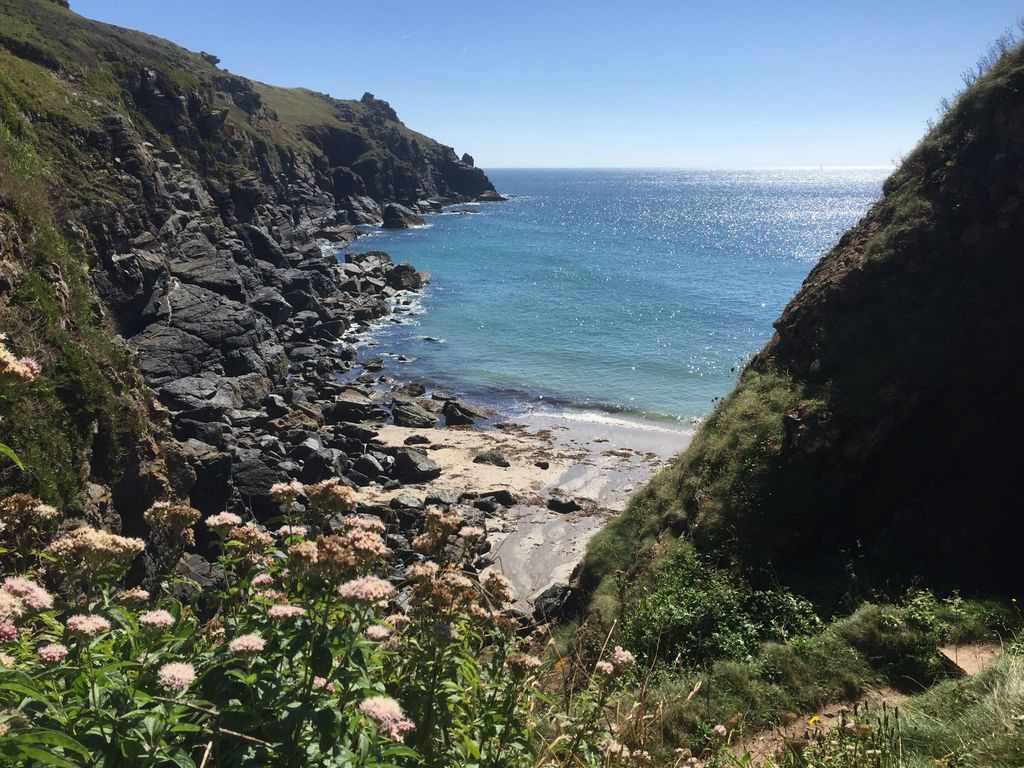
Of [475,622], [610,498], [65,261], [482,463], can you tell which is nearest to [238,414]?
[482,463]

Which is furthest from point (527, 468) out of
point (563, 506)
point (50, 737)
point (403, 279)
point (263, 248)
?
point (403, 279)

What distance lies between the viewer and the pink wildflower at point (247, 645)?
11.3ft

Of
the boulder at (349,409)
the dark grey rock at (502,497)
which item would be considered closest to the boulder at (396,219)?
the boulder at (349,409)

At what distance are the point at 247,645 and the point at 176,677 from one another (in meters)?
0.42

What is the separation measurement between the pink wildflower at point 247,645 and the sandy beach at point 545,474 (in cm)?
Result: 1538

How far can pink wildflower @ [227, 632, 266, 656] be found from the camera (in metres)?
3.44

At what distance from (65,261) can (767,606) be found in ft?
61.2

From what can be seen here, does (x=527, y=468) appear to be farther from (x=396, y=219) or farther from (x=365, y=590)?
(x=396, y=219)

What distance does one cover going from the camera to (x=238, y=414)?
96.7 ft

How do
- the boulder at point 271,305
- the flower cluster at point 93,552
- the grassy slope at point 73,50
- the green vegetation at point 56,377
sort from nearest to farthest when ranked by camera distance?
the flower cluster at point 93,552, the green vegetation at point 56,377, the boulder at point 271,305, the grassy slope at point 73,50

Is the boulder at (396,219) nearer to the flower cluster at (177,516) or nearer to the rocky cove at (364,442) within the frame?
the rocky cove at (364,442)

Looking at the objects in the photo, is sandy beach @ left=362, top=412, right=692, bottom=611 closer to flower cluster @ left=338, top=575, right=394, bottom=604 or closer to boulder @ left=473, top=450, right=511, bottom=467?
boulder @ left=473, top=450, right=511, bottom=467

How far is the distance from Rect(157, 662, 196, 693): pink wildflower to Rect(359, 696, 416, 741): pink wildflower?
968mm

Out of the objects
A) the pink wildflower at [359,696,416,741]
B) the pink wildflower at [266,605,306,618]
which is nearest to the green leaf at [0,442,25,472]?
the pink wildflower at [266,605,306,618]
